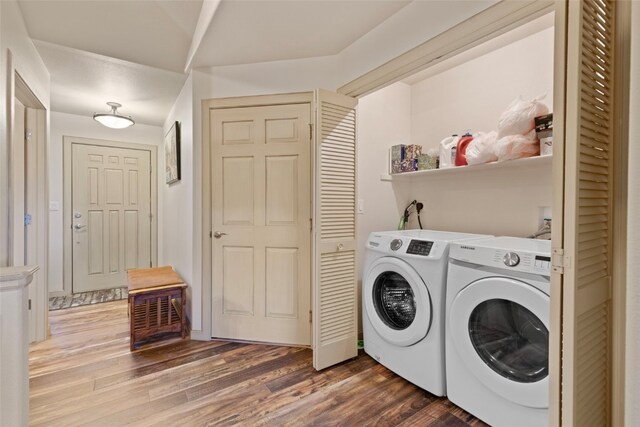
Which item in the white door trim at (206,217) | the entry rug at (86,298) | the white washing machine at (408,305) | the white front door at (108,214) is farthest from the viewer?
the white front door at (108,214)

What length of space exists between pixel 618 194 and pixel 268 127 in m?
2.09

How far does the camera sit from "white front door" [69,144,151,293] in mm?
3693

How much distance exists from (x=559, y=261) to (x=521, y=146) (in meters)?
1.25

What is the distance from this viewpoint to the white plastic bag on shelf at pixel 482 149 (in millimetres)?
1917

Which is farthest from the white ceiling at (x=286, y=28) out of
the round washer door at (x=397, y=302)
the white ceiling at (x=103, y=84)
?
the round washer door at (x=397, y=302)

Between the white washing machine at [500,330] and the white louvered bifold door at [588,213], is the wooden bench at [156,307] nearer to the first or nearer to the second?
the white washing machine at [500,330]

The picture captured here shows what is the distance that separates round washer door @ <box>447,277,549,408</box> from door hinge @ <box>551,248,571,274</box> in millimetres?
573

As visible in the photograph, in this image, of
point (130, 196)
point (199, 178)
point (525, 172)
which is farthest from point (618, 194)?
point (130, 196)

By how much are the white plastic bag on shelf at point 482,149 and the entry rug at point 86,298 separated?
4054 mm

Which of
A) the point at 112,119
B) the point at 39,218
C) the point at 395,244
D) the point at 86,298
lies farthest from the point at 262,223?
the point at 86,298

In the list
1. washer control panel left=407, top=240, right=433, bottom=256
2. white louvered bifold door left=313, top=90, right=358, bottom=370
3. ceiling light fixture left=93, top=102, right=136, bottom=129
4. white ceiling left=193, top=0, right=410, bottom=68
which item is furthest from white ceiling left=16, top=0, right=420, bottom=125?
washer control panel left=407, top=240, right=433, bottom=256

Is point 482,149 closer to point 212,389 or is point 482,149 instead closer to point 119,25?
point 212,389

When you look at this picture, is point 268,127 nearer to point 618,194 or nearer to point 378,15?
point 378,15

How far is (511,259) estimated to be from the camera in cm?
133
